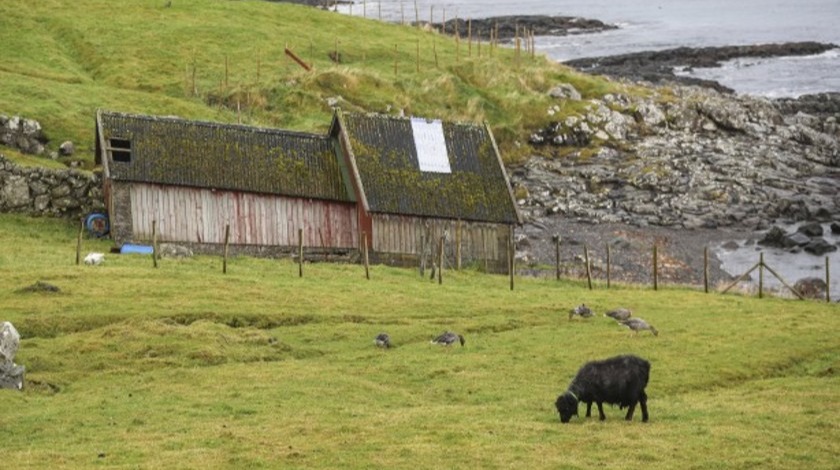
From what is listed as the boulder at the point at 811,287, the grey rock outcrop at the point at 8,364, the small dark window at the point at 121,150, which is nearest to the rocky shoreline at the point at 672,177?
the boulder at the point at 811,287

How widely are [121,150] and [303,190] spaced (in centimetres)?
806

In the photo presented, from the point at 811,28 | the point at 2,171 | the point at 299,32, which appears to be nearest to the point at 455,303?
the point at 2,171

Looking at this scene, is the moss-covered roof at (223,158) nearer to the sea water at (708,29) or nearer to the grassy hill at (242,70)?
the grassy hill at (242,70)

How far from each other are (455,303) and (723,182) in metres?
36.7

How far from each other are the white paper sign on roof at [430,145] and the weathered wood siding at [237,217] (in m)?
4.02

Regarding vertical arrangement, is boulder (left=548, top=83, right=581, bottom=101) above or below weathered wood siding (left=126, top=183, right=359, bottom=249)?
above

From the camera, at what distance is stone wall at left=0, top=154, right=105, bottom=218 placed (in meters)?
68.5

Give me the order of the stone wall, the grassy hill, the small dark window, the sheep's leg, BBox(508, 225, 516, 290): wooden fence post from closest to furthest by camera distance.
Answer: the sheep's leg
BBox(508, 225, 516, 290): wooden fence post
the small dark window
the stone wall
the grassy hill

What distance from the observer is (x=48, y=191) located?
2717 inches

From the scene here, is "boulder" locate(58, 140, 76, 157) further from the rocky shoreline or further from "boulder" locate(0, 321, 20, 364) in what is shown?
"boulder" locate(0, 321, 20, 364)

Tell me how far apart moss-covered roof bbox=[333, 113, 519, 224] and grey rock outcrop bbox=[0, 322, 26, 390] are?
1170 inches

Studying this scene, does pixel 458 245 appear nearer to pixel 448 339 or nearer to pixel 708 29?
pixel 448 339

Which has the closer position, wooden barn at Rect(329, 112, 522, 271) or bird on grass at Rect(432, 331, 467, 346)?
bird on grass at Rect(432, 331, 467, 346)

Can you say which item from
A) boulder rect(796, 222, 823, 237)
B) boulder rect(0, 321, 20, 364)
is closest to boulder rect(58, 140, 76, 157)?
boulder rect(796, 222, 823, 237)
